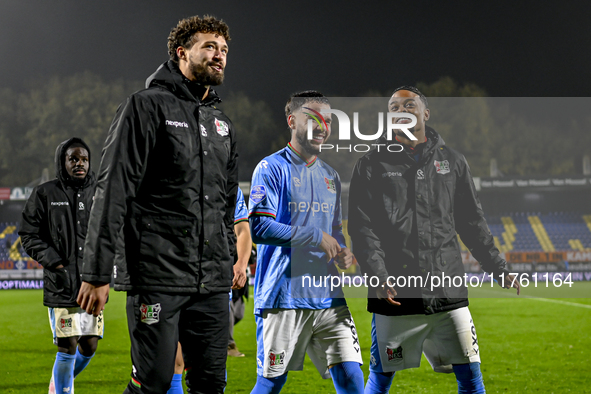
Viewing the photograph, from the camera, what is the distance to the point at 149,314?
1.76 metres

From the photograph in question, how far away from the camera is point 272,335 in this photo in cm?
263

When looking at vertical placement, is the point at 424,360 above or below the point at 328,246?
below

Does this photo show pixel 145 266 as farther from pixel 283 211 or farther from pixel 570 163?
pixel 570 163

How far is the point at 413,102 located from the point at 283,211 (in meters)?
0.84

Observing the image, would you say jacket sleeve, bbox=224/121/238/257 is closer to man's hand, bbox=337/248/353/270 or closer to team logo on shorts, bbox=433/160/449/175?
man's hand, bbox=337/248/353/270

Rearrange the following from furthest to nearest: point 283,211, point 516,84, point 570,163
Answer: point 516,84 < point 570,163 < point 283,211

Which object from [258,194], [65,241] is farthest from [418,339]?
[65,241]

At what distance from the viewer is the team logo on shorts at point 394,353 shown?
8.78 ft

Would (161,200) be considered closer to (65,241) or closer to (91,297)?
(91,297)

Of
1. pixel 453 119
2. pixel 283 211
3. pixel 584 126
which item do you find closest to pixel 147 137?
pixel 283 211

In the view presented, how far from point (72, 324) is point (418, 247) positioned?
7.19ft

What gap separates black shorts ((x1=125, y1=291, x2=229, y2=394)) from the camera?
1.75 m

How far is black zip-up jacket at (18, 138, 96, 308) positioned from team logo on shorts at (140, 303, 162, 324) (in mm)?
1966

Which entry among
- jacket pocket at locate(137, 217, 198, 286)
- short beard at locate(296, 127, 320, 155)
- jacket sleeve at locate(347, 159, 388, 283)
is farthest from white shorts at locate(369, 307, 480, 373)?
jacket pocket at locate(137, 217, 198, 286)
